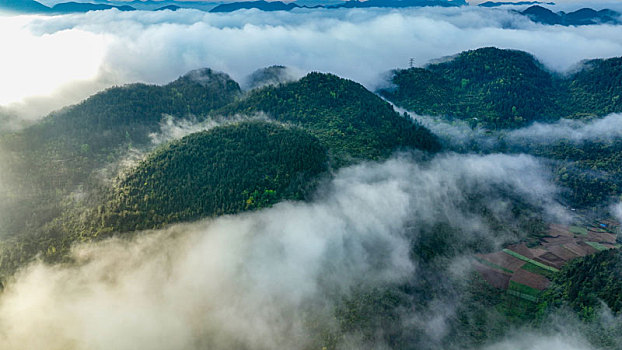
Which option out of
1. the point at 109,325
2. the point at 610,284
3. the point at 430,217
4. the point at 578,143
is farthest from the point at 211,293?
the point at 578,143

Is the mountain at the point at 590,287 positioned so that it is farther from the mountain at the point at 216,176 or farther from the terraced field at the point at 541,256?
the mountain at the point at 216,176

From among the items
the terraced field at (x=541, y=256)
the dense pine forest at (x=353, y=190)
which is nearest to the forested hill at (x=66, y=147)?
the dense pine forest at (x=353, y=190)

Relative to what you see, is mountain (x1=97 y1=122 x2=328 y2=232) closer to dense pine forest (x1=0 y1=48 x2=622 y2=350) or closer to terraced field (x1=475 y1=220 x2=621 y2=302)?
dense pine forest (x1=0 y1=48 x2=622 y2=350)

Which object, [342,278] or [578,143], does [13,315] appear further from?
[578,143]

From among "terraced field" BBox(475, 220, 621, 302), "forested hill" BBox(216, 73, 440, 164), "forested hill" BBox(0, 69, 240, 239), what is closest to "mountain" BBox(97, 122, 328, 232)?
"forested hill" BBox(216, 73, 440, 164)

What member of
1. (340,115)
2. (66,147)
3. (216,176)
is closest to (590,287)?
(216,176)

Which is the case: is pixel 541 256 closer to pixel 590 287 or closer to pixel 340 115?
pixel 590 287
